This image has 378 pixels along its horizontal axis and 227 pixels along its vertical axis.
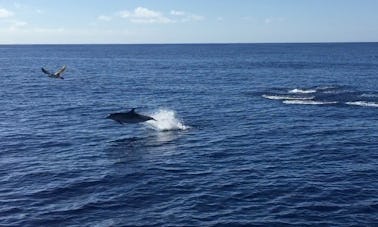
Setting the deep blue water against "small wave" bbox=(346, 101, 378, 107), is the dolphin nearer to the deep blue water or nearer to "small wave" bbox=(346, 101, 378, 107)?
the deep blue water

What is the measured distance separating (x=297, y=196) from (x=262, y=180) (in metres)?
4.21

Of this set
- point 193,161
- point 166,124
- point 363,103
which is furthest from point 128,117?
point 363,103

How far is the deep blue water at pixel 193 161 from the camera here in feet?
109

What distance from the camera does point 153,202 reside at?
115 ft

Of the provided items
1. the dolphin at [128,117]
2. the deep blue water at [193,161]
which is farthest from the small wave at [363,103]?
the dolphin at [128,117]

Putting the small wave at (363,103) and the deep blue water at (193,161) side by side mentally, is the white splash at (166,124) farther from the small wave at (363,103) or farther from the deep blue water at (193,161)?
the small wave at (363,103)

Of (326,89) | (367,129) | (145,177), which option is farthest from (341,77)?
(145,177)

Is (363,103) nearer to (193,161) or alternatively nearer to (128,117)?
(128,117)

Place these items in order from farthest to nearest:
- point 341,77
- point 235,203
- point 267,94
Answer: point 341,77
point 267,94
point 235,203

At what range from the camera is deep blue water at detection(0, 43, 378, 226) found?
1307 inches

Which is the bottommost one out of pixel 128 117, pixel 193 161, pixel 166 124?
pixel 193 161

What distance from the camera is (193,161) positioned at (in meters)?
45.7

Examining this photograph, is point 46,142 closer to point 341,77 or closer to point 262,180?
point 262,180

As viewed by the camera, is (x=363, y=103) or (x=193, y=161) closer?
(x=193, y=161)
